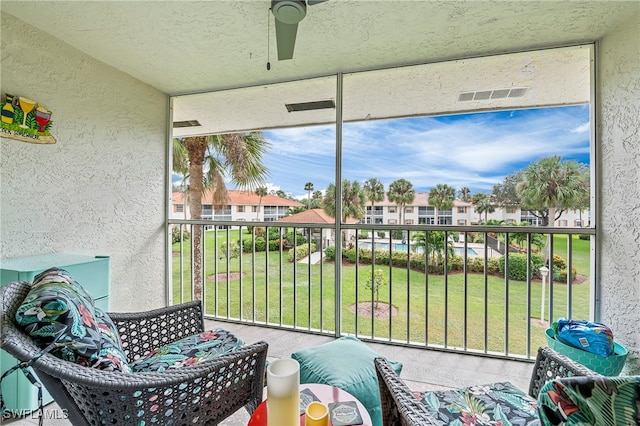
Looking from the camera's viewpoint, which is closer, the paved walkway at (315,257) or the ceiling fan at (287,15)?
the ceiling fan at (287,15)

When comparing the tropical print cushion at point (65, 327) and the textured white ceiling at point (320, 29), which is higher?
the textured white ceiling at point (320, 29)

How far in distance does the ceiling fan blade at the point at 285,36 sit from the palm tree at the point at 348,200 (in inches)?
50.8

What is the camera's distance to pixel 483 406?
3.73 ft

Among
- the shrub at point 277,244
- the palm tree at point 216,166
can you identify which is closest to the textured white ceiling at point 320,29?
the palm tree at point 216,166

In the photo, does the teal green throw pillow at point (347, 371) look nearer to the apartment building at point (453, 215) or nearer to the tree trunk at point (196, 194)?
the apartment building at point (453, 215)

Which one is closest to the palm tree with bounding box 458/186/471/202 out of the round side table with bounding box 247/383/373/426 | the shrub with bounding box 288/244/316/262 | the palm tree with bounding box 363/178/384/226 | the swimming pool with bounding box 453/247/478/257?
the swimming pool with bounding box 453/247/478/257

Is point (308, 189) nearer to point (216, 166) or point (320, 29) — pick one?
point (216, 166)

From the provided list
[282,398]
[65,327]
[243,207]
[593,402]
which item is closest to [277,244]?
[243,207]

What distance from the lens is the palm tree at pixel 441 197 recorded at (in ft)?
8.52

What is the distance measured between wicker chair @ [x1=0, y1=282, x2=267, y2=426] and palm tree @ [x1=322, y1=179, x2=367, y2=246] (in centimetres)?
167

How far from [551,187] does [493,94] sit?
102 centimetres

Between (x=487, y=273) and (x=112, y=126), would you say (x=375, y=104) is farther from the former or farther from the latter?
(x=112, y=126)

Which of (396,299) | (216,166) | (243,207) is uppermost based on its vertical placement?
(216,166)

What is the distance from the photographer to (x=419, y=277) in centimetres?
291
